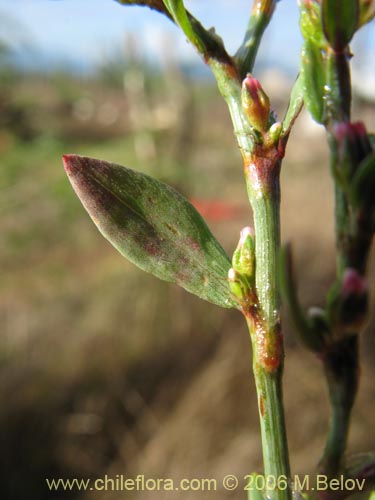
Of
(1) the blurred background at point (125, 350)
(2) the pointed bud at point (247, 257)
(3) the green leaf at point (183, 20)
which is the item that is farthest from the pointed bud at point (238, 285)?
(1) the blurred background at point (125, 350)

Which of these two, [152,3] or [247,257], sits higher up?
[152,3]

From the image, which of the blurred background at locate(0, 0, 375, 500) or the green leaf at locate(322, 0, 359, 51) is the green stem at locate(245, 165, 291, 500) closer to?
the green leaf at locate(322, 0, 359, 51)

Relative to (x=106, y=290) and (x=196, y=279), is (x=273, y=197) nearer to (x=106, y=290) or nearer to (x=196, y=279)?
(x=196, y=279)

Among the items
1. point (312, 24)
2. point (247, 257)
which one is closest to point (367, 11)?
point (312, 24)

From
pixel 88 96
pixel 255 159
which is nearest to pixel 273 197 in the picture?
pixel 255 159

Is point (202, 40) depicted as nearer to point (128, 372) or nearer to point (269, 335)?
point (269, 335)

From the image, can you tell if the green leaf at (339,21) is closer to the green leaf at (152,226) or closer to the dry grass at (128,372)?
the green leaf at (152,226)
